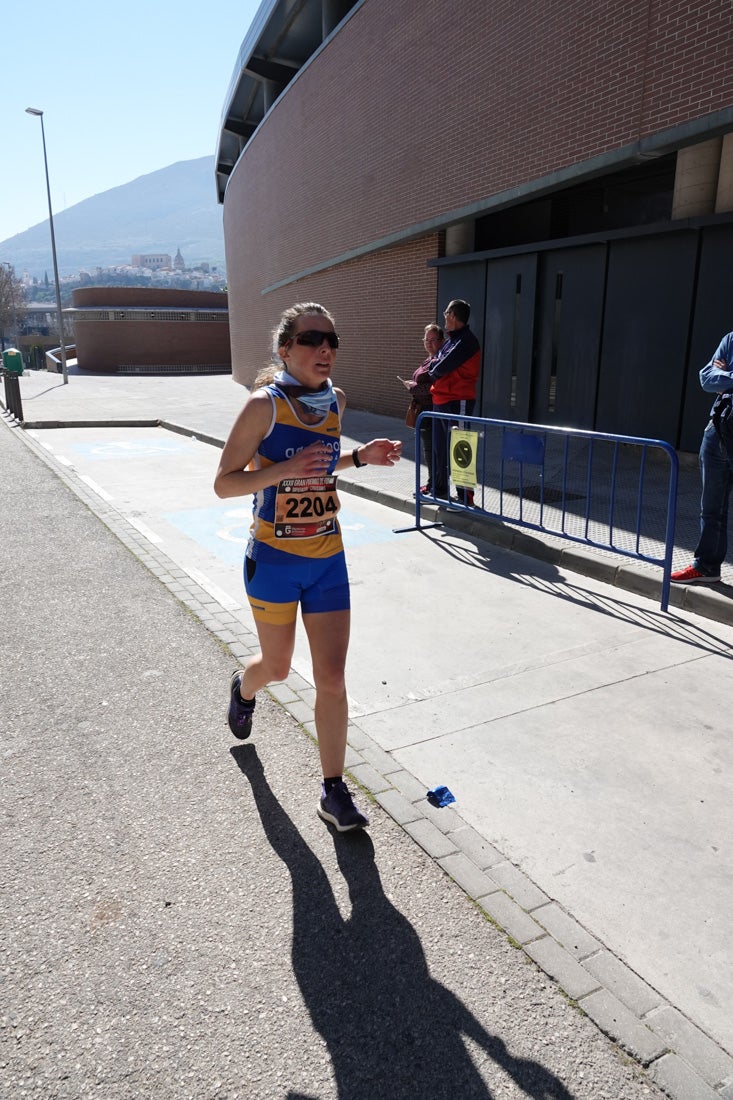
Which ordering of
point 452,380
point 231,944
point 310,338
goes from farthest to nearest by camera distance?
point 452,380 → point 310,338 → point 231,944

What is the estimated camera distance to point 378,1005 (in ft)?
7.80

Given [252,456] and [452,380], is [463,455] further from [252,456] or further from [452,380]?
[252,456]

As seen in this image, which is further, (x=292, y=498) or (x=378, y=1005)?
(x=292, y=498)

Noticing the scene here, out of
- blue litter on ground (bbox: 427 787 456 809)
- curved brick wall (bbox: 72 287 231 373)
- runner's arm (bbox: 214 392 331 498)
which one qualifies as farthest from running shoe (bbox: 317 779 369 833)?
curved brick wall (bbox: 72 287 231 373)

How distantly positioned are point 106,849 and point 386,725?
1565 millimetres

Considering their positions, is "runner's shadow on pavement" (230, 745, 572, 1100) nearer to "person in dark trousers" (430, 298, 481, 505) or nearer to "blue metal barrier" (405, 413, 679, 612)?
"blue metal barrier" (405, 413, 679, 612)

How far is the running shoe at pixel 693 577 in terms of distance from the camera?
5.83 m

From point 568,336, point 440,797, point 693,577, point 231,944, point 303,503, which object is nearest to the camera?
point 231,944

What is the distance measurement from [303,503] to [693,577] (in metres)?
3.89

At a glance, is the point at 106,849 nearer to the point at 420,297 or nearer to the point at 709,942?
the point at 709,942

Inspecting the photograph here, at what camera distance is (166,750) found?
390cm

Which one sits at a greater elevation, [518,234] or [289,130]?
[289,130]

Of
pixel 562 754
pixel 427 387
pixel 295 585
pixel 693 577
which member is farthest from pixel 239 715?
pixel 427 387

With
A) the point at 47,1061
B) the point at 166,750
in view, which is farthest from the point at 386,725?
the point at 47,1061
